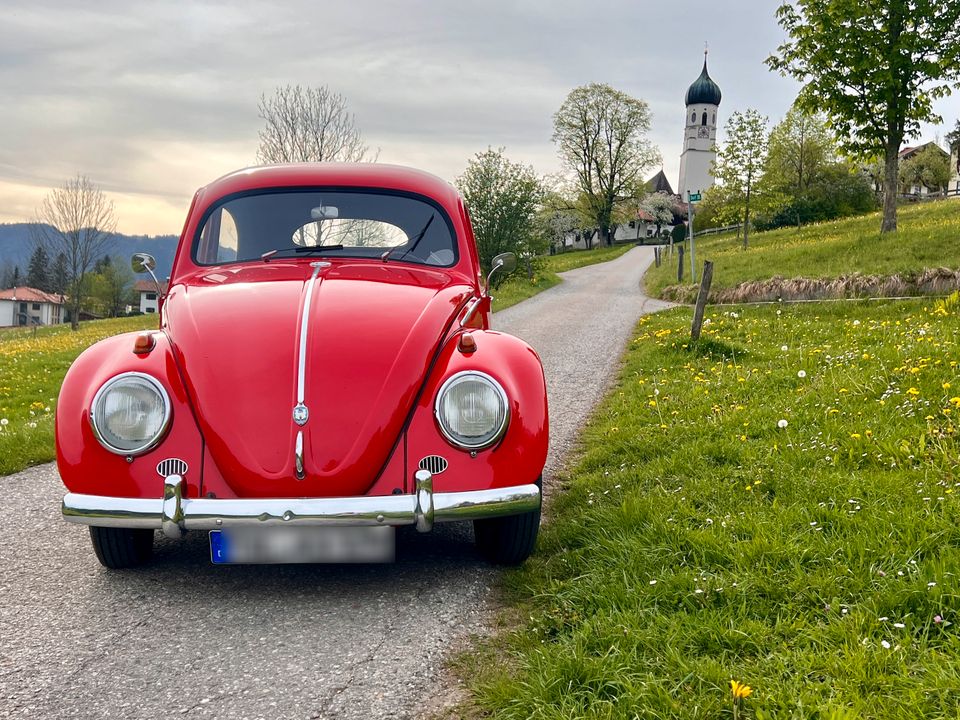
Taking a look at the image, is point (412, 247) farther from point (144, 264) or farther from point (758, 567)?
point (758, 567)

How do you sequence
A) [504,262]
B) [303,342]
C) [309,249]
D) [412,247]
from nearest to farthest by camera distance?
[303,342]
[309,249]
[412,247]
[504,262]

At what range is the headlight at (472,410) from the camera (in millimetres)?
2977

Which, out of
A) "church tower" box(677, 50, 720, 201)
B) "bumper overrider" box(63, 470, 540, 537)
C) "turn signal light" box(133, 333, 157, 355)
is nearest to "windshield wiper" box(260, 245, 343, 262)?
"turn signal light" box(133, 333, 157, 355)

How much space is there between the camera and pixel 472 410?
3.01 meters

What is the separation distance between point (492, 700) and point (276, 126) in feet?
81.0

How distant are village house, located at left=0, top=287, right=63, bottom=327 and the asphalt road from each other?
120 m

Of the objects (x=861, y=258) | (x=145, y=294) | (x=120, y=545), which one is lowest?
(x=145, y=294)

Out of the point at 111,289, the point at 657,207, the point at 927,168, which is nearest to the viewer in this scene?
the point at 927,168

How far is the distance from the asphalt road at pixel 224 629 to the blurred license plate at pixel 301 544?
25 cm

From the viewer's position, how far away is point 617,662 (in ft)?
7.75

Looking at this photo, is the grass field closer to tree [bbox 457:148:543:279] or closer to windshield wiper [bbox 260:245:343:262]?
tree [bbox 457:148:543:279]

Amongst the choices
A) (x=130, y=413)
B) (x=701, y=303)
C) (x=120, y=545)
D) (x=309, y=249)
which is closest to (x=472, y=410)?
(x=130, y=413)

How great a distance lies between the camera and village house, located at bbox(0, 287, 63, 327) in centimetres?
10944

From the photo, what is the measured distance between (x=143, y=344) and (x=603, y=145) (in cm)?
5684
